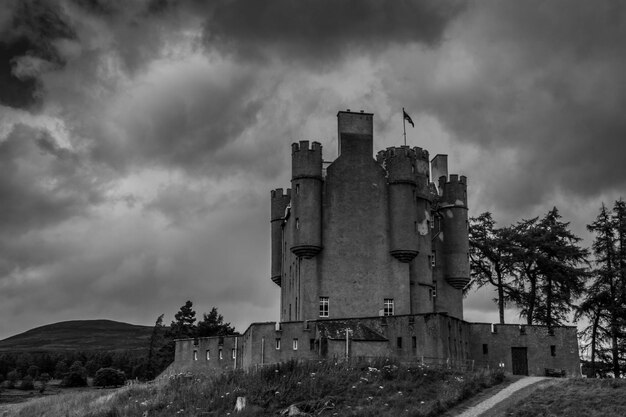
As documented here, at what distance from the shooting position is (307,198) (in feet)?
182

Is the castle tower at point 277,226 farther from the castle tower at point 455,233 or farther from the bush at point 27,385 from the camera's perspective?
the bush at point 27,385

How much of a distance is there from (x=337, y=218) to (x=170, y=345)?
36850 mm

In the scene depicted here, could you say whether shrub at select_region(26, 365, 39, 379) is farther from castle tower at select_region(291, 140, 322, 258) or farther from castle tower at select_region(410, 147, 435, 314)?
castle tower at select_region(410, 147, 435, 314)

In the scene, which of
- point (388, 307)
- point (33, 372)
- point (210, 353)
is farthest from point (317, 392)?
point (33, 372)

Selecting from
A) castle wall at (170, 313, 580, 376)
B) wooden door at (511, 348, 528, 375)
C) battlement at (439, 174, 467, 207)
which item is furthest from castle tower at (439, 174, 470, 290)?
wooden door at (511, 348, 528, 375)

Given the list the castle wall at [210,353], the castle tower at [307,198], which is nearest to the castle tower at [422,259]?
the castle tower at [307,198]

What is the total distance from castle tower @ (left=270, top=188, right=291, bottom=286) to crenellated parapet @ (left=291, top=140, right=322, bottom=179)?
31.9 feet

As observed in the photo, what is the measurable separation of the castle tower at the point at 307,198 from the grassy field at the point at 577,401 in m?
22.2

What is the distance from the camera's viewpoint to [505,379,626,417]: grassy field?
32.1 meters

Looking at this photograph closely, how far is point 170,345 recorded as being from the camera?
85.0 meters

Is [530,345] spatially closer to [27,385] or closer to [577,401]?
[577,401]

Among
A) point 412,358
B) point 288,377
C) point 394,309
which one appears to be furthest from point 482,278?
point 288,377

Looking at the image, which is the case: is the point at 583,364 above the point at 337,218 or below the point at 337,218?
below

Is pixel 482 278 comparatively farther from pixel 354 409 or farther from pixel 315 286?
pixel 354 409
